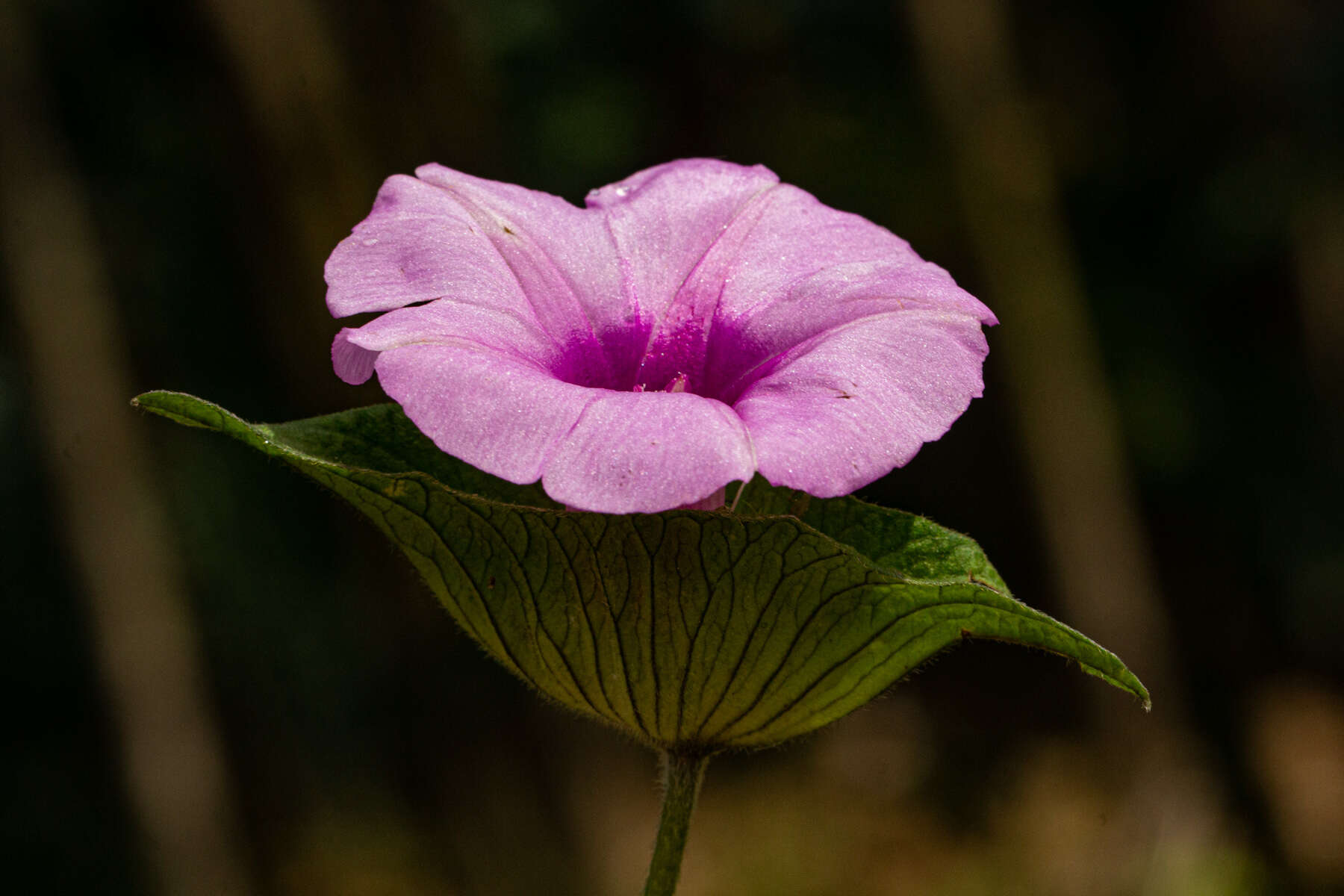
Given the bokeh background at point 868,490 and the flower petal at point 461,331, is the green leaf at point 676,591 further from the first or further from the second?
the bokeh background at point 868,490

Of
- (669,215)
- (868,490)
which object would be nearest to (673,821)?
(669,215)

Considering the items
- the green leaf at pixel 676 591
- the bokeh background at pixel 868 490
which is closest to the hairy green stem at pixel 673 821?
the green leaf at pixel 676 591

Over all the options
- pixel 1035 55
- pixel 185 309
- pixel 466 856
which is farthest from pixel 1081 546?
pixel 185 309

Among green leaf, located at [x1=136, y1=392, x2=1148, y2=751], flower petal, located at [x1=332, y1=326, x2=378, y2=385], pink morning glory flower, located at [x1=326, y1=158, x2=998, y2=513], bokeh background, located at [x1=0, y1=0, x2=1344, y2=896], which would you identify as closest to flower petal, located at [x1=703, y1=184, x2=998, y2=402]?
pink morning glory flower, located at [x1=326, y1=158, x2=998, y2=513]

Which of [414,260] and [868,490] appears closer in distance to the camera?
[414,260]

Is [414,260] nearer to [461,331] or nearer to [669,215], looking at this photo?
[461,331]

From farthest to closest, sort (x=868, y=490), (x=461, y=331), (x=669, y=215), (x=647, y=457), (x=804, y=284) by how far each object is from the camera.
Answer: (x=868, y=490) → (x=669, y=215) → (x=804, y=284) → (x=461, y=331) → (x=647, y=457)

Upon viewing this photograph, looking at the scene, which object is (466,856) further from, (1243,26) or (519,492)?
(1243,26)
